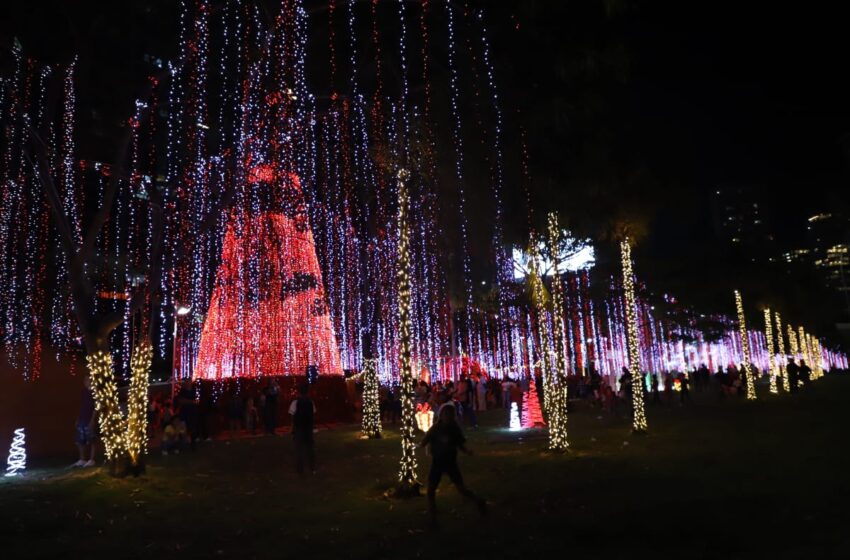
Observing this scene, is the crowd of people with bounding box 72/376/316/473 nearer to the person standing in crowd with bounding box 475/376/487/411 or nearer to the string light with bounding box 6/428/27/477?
the string light with bounding box 6/428/27/477

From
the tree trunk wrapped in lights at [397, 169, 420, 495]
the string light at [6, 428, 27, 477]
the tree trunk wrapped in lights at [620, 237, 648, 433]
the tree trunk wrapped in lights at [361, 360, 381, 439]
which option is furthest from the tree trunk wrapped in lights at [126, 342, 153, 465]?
the tree trunk wrapped in lights at [620, 237, 648, 433]

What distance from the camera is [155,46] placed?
11.6 metres

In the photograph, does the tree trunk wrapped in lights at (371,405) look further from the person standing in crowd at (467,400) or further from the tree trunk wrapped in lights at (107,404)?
the tree trunk wrapped in lights at (107,404)

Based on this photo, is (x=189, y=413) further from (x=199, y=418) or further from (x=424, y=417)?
(x=424, y=417)

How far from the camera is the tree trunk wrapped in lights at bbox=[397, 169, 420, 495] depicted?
30.1 feet

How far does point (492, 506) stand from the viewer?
321 inches

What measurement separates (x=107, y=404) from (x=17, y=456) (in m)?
3.60

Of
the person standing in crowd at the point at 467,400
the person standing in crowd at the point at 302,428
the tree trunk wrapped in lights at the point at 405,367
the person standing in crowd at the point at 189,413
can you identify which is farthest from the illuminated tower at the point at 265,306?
the tree trunk wrapped in lights at the point at 405,367

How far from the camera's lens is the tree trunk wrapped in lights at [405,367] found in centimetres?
916

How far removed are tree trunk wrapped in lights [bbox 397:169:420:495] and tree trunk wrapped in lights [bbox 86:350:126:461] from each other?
558 cm

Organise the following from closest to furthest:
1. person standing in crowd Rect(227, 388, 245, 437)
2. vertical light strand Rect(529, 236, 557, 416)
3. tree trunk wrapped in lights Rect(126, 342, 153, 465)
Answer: tree trunk wrapped in lights Rect(126, 342, 153, 465)
vertical light strand Rect(529, 236, 557, 416)
person standing in crowd Rect(227, 388, 245, 437)

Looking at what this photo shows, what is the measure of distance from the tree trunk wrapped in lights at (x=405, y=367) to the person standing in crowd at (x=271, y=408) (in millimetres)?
11753

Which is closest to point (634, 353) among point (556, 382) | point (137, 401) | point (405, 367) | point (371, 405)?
point (556, 382)

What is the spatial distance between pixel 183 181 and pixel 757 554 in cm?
1234
